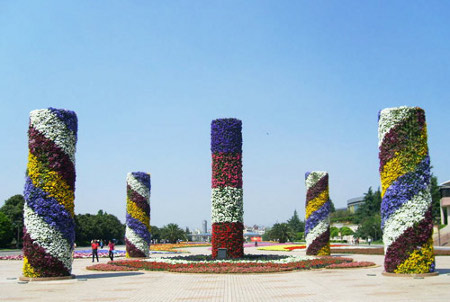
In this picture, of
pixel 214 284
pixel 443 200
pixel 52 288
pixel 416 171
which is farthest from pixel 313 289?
pixel 443 200

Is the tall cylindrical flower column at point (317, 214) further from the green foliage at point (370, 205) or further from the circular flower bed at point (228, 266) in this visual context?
the green foliage at point (370, 205)

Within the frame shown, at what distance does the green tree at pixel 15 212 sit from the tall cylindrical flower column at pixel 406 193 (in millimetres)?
48958

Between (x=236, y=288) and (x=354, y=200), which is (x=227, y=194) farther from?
(x=354, y=200)

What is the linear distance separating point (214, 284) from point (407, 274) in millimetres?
6657

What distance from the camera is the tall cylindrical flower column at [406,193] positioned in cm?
1503

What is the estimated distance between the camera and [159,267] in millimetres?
18859

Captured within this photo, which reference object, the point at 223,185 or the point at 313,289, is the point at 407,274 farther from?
the point at 223,185

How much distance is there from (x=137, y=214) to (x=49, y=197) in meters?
10.2

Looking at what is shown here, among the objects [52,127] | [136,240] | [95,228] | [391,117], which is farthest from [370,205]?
[52,127]

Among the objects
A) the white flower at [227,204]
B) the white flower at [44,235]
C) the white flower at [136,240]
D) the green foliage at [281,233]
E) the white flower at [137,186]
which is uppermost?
the white flower at [137,186]

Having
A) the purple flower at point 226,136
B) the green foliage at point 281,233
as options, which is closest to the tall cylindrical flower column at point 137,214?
the purple flower at point 226,136

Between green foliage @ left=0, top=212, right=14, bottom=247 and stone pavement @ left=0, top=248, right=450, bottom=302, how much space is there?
132ft

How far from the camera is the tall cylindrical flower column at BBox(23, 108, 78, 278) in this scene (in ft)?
49.1

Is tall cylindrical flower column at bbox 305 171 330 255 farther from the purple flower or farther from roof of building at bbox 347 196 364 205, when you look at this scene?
roof of building at bbox 347 196 364 205
